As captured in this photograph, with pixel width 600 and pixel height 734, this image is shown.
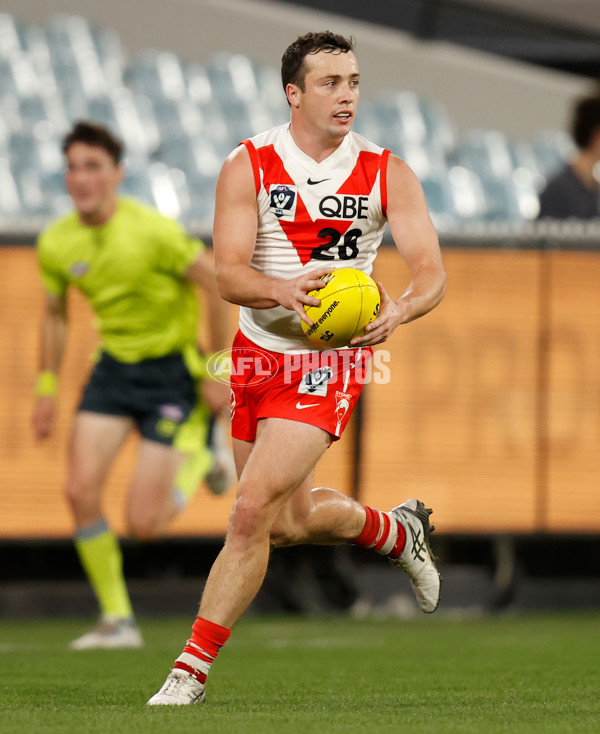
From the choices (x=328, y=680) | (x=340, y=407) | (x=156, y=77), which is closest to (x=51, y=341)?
(x=328, y=680)

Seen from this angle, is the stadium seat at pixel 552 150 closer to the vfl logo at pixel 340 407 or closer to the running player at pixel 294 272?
the running player at pixel 294 272

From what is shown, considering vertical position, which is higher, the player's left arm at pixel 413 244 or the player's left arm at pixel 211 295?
the player's left arm at pixel 413 244

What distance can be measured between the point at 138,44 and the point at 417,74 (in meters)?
3.72

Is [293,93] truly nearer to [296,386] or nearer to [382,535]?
[296,386]

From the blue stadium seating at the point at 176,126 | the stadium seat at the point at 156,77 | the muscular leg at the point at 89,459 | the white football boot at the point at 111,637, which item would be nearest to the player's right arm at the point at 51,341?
the muscular leg at the point at 89,459

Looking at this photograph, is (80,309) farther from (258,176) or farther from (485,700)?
(485,700)

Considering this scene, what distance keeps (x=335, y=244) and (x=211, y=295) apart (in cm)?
239

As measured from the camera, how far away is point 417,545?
5.33 m

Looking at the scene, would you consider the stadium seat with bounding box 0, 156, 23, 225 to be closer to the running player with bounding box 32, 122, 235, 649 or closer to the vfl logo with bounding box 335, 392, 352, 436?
the running player with bounding box 32, 122, 235, 649

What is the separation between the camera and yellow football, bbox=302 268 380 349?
4.40 meters

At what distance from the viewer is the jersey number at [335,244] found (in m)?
4.81

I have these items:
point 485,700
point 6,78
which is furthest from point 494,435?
point 6,78

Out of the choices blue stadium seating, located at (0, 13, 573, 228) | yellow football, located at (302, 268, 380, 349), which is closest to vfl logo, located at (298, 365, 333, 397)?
yellow football, located at (302, 268, 380, 349)

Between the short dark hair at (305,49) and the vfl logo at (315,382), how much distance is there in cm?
102
